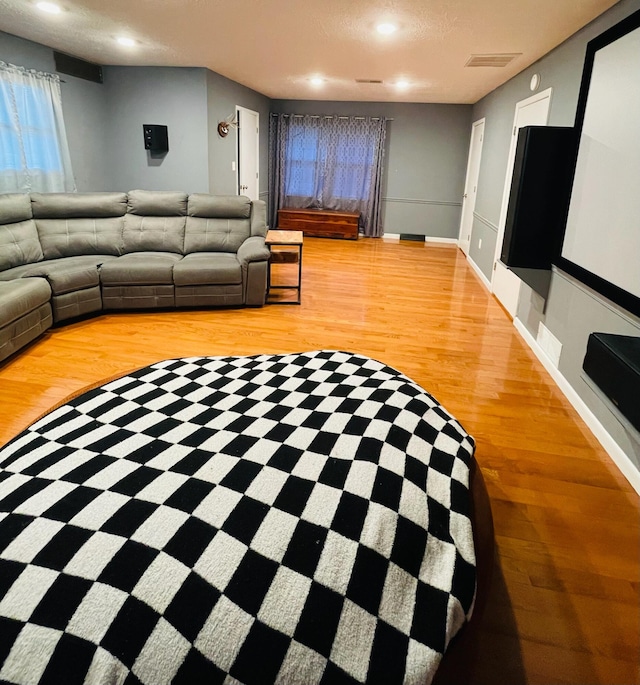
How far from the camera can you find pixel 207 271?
14.2 feet

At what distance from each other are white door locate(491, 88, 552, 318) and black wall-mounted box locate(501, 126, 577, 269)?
768 millimetres

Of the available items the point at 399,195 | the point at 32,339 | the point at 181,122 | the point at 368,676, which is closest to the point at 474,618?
the point at 368,676

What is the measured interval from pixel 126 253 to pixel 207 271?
962 mm

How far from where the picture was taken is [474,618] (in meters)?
1.11

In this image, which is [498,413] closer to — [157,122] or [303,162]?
[157,122]

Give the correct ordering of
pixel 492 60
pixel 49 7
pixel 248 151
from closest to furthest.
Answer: pixel 49 7
pixel 492 60
pixel 248 151

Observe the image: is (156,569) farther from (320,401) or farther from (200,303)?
(200,303)

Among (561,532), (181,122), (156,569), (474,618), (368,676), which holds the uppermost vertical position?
(181,122)

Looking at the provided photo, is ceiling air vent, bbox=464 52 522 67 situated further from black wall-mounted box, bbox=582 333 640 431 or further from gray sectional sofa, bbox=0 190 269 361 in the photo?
black wall-mounted box, bbox=582 333 640 431

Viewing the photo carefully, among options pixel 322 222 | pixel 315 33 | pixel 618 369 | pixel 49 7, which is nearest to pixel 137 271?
pixel 49 7

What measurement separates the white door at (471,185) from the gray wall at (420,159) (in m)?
0.29

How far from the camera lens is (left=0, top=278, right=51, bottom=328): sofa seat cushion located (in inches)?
124

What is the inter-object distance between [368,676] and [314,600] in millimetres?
150

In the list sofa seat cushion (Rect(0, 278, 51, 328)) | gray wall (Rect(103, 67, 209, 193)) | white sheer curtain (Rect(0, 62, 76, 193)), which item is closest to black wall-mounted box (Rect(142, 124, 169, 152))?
gray wall (Rect(103, 67, 209, 193))
